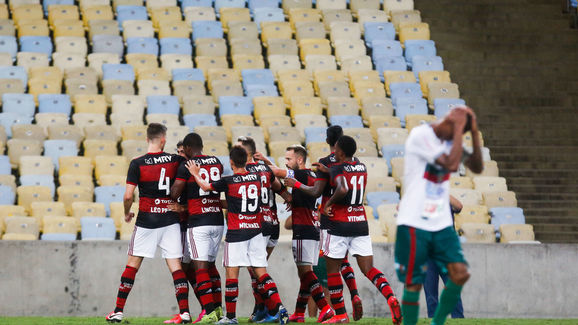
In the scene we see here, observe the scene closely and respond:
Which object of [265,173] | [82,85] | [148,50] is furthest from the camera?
[148,50]

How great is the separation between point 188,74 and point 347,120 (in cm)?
335

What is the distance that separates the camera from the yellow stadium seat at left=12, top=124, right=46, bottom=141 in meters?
14.9

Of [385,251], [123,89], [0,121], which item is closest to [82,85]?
[123,89]

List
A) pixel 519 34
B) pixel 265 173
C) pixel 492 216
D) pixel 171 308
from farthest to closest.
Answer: pixel 519 34 < pixel 492 216 < pixel 171 308 < pixel 265 173

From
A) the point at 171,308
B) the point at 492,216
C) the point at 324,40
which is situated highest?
the point at 324,40

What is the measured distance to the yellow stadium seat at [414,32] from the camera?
18.7 metres

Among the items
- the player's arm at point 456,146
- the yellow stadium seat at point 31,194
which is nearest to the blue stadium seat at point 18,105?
the yellow stadium seat at point 31,194

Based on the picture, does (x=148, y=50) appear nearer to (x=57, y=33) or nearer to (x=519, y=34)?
(x=57, y=33)

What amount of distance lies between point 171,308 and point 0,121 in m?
5.53

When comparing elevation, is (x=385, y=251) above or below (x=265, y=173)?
below

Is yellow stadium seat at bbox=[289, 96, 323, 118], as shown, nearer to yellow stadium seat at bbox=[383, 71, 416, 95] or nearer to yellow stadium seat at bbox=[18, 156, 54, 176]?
yellow stadium seat at bbox=[383, 71, 416, 95]

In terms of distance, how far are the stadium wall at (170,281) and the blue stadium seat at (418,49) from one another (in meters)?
6.91

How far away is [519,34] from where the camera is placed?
66.1 ft

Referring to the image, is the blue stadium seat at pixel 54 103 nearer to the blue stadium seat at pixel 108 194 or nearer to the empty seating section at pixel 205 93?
the empty seating section at pixel 205 93
